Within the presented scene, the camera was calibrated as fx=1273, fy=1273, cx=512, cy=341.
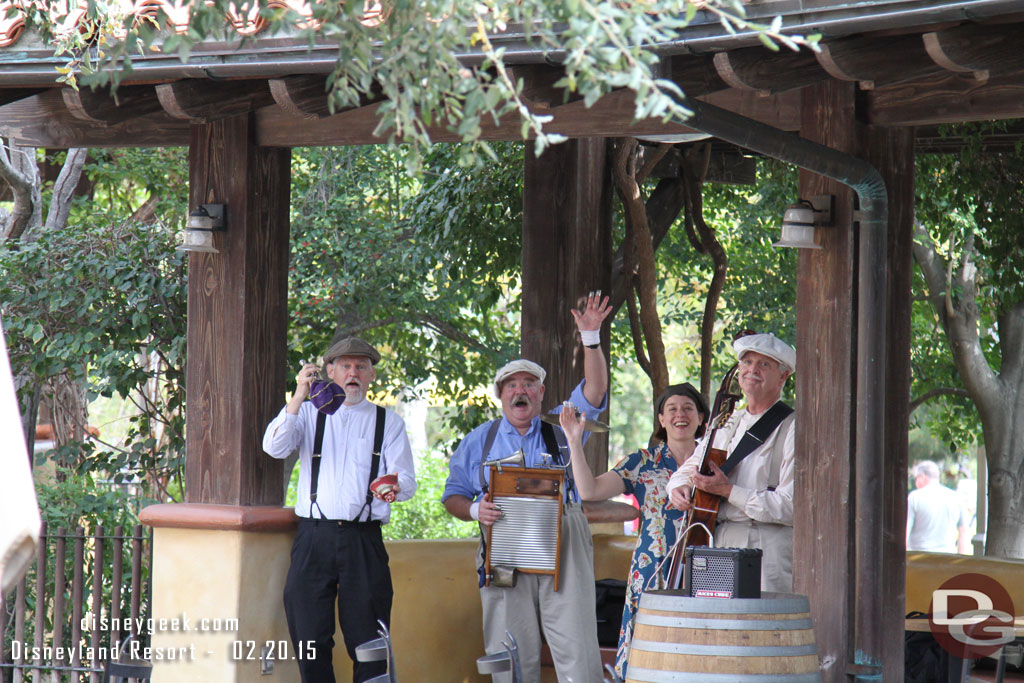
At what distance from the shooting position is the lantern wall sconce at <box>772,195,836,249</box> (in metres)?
4.36

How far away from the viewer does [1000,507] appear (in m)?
8.77

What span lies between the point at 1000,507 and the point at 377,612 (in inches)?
205

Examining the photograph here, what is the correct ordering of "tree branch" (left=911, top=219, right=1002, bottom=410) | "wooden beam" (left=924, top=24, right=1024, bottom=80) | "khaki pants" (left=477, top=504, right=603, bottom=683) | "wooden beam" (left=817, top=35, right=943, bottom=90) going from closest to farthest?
1. "wooden beam" (left=924, top=24, right=1024, bottom=80)
2. "wooden beam" (left=817, top=35, right=943, bottom=90)
3. "khaki pants" (left=477, top=504, right=603, bottom=683)
4. "tree branch" (left=911, top=219, right=1002, bottom=410)

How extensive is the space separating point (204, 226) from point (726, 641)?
2.87 m

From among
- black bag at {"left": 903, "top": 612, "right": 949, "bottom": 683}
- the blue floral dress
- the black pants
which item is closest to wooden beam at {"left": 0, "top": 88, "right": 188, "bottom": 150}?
the black pants

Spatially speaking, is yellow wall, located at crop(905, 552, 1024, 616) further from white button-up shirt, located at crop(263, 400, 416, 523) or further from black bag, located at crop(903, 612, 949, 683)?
white button-up shirt, located at crop(263, 400, 416, 523)

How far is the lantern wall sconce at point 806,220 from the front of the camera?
436cm

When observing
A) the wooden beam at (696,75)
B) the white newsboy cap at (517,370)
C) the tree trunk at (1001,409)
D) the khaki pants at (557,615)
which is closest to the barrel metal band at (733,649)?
the khaki pants at (557,615)

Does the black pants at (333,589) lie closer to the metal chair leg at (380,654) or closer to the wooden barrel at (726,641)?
the metal chair leg at (380,654)

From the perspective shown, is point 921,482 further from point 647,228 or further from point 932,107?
point 932,107

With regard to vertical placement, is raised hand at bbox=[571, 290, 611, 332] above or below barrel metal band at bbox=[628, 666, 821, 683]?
above

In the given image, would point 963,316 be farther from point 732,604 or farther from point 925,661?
point 732,604

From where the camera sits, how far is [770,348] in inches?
187

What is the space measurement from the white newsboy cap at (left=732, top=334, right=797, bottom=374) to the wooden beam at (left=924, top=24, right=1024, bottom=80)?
1.26 meters
